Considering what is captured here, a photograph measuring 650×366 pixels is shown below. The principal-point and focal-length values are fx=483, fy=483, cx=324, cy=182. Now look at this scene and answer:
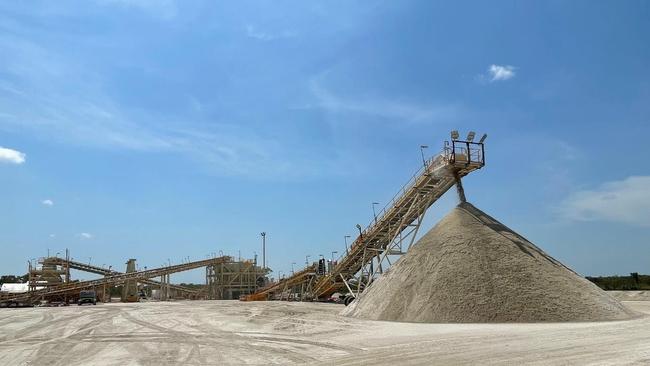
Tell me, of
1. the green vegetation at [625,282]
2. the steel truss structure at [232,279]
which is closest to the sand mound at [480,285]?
the steel truss structure at [232,279]

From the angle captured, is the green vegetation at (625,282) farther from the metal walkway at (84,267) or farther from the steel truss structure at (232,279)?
the metal walkway at (84,267)

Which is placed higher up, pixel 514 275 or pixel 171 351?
pixel 514 275

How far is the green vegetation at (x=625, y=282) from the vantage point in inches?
2820

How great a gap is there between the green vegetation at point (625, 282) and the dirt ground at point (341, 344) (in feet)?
195

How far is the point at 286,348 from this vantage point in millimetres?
15820

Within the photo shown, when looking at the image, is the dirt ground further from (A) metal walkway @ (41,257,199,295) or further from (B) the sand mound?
(A) metal walkway @ (41,257,199,295)

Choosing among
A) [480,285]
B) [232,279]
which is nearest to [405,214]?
[480,285]

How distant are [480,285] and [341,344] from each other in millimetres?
10514

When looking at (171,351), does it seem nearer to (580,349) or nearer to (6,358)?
(6,358)

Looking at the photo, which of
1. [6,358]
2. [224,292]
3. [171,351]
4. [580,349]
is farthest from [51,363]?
[224,292]

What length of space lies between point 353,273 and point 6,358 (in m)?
32.8

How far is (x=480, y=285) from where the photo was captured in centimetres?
2417

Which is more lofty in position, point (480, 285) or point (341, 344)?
point (480, 285)

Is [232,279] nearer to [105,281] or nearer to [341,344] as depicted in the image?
[105,281]
